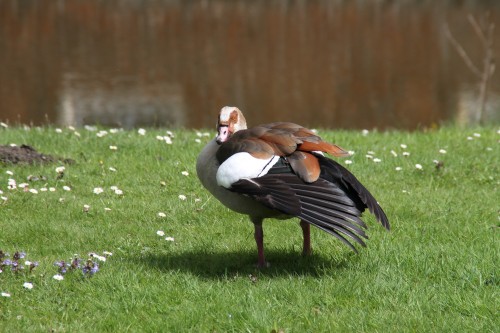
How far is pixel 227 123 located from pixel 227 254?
107 cm

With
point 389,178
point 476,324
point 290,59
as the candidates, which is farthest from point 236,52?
point 476,324

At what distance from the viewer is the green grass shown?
4855mm

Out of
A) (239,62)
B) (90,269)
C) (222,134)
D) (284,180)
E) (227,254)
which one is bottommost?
(239,62)

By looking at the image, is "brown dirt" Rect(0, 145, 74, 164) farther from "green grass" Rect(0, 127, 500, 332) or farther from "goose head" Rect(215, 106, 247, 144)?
"goose head" Rect(215, 106, 247, 144)

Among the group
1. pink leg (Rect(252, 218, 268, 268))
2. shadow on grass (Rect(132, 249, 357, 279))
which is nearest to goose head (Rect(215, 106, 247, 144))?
pink leg (Rect(252, 218, 268, 268))

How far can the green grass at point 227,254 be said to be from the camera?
486 cm

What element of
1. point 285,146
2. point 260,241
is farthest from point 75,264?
point 285,146

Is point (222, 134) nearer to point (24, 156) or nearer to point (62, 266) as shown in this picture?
point (62, 266)

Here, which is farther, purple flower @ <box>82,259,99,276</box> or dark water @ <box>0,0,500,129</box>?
dark water @ <box>0,0,500,129</box>

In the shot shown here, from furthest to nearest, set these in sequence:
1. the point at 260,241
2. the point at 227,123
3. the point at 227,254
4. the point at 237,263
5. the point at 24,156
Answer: the point at 24,156
the point at 227,254
the point at 237,263
the point at 227,123
the point at 260,241

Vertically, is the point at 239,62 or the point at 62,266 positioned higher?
the point at 62,266

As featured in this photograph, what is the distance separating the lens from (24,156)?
8.45 meters

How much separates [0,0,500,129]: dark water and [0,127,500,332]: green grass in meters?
7.04

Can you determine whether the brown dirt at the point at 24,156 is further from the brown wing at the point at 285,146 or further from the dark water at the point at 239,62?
the dark water at the point at 239,62
